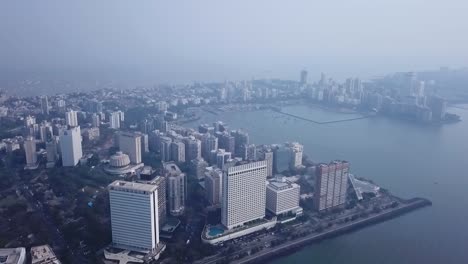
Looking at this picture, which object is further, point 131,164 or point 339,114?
point 339,114

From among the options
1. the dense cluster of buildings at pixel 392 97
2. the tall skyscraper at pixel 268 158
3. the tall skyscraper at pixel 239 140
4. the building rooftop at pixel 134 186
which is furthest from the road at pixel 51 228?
the dense cluster of buildings at pixel 392 97

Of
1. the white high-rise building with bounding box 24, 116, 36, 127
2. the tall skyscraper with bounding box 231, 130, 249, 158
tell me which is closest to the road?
the white high-rise building with bounding box 24, 116, 36, 127

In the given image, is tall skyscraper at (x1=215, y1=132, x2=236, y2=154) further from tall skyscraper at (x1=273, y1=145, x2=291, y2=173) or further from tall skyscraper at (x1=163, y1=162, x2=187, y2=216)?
tall skyscraper at (x1=163, y1=162, x2=187, y2=216)

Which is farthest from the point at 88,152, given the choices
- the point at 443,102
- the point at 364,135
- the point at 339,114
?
the point at 443,102

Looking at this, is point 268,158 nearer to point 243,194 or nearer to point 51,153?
point 243,194

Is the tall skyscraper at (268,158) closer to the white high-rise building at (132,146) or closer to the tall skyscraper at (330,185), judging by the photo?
the tall skyscraper at (330,185)

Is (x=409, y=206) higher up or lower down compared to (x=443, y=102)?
lower down

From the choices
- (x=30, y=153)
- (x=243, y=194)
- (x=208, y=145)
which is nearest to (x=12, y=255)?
(x=243, y=194)

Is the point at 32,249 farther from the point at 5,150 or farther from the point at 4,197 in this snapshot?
the point at 5,150
